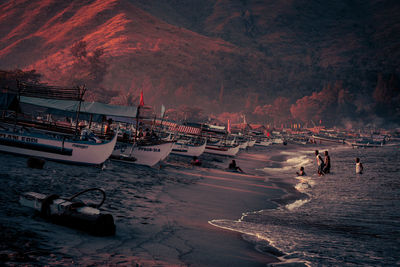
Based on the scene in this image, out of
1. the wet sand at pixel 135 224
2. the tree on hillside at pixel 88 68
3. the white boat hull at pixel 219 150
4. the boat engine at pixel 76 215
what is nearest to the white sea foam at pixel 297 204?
the wet sand at pixel 135 224

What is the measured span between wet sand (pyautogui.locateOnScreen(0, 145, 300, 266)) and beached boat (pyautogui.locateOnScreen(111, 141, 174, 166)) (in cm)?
516

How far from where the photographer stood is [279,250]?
850 cm

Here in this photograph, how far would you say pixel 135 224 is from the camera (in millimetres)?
9422

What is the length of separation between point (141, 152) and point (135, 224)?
15527 mm

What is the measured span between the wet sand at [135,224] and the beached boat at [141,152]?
5155 millimetres

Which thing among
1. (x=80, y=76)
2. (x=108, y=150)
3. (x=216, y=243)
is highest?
(x=80, y=76)

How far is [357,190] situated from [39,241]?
19841mm

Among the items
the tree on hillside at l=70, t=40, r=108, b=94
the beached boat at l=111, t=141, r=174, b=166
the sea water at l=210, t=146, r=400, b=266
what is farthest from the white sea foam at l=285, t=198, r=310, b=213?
the tree on hillside at l=70, t=40, r=108, b=94

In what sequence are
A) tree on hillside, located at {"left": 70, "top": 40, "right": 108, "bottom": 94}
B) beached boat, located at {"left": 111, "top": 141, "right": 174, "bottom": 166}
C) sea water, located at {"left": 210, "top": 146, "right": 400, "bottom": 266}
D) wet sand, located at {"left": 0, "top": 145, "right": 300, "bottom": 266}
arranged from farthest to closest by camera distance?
tree on hillside, located at {"left": 70, "top": 40, "right": 108, "bottom": 94} → beached boat, located at {"left": 111, "top": 141, "right": 174, "bottom": 166} → sea water, located at {"left": 210, "top": 146, "right": 400, "bottom": 266} → wet sand, located at {"left": 0, "top": 145, "right": 300, "bottom": 266}

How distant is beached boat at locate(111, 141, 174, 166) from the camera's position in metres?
23.8

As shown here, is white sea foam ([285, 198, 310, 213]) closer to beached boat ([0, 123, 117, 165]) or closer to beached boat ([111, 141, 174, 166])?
beached boat ([0, 123, 117, 165])

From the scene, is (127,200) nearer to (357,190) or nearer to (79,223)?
(79,223)

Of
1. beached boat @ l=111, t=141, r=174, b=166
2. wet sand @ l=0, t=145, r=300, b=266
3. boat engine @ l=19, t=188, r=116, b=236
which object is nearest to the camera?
wet sand @ l=0, t=145, r=300, b=266

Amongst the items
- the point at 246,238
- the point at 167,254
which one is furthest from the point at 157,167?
the point at 167,254
